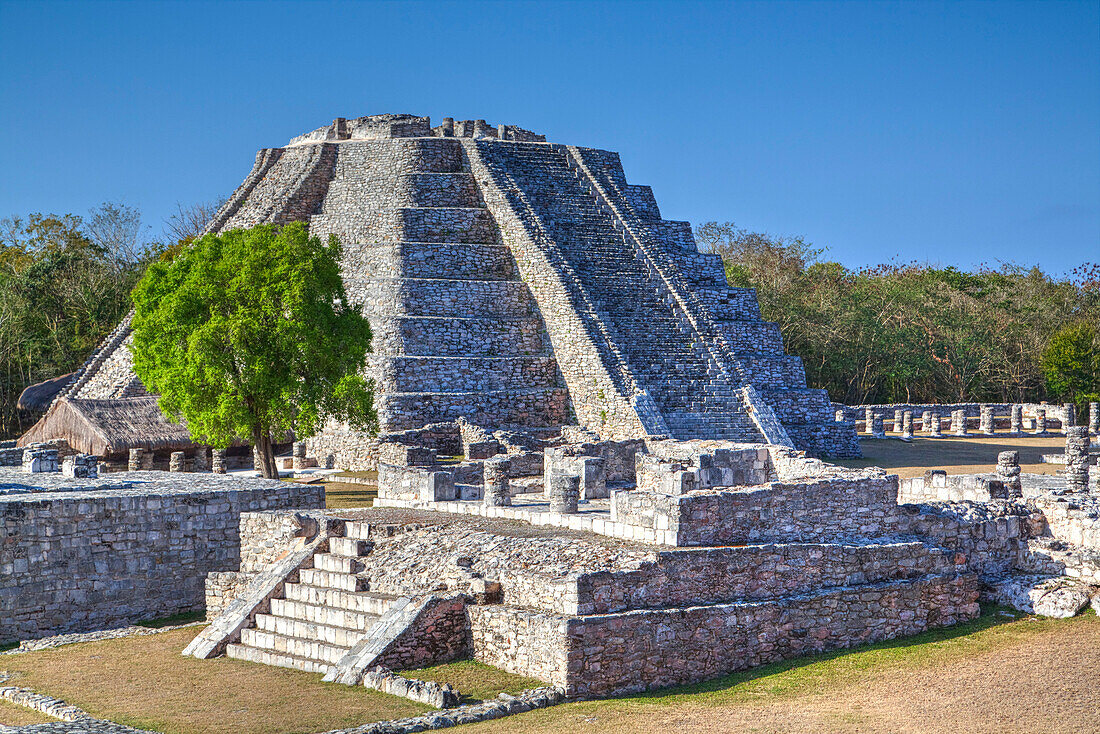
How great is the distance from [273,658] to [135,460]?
17465mm

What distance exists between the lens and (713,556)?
1415 centimetres

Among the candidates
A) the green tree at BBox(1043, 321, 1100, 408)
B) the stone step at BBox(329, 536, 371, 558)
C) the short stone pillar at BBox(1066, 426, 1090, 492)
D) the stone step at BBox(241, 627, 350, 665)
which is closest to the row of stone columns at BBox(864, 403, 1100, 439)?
the green tree at BBox(1043, 321, 1100, 408)

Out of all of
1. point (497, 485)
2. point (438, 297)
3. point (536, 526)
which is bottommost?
point (536, 526)

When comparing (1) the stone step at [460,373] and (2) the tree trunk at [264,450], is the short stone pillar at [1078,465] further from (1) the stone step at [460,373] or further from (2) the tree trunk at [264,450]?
(2) the tree trunk at [264,450]

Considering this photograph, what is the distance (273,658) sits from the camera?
14695mm

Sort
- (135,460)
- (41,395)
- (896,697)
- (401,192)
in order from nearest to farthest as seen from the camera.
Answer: (896,697), (135,460), (41,395), (401,192)

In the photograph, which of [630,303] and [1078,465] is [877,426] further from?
[1078,465]

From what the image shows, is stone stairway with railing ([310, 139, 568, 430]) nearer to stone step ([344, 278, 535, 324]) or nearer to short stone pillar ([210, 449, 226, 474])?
stone step ([344, 278, 535, 324])

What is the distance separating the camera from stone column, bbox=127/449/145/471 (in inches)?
1206

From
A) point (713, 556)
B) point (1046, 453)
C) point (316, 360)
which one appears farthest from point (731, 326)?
point (713, 556)

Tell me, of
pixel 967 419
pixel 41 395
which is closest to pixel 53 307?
pixel 41 395

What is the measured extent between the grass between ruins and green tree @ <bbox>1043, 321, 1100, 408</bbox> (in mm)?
40567

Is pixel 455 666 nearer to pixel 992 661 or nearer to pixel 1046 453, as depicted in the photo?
pixel 992 661

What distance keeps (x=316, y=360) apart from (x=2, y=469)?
6.59m
